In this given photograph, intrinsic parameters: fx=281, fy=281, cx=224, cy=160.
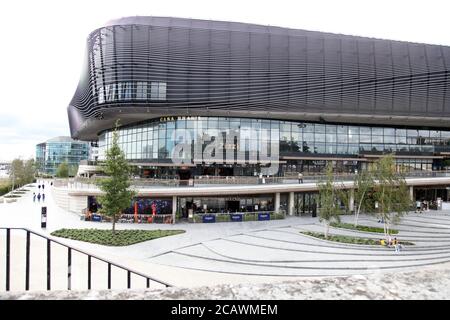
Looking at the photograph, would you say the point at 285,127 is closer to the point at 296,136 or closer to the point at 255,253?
the point at 296,136

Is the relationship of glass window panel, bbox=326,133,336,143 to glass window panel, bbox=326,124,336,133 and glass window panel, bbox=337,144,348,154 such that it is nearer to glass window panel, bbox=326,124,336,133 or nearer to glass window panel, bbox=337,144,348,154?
glass window panel, bbox=326,124,336,133

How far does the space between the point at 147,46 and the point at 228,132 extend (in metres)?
16.5

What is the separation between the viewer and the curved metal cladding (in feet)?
129

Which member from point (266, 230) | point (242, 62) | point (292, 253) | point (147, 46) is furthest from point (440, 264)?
point (147, 46)

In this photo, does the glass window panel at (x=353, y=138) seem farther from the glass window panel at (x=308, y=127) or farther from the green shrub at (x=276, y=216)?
the green shrub at (x=276, y=216)

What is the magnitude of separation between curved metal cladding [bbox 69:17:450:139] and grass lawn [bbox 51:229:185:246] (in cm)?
2199

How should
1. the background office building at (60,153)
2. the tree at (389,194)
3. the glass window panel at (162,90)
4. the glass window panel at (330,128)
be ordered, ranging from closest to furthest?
the tree at (389,194) < the glass window panel at (162,90) < the glass window panel at (330,128) < the background office building at (60,153)

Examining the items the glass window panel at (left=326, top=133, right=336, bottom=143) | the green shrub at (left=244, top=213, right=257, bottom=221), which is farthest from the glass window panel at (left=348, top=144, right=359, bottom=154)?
the green shrub at (left=244, top=213, right=257, bottom=221)

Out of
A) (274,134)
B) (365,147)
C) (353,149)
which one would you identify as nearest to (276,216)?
(274,134)

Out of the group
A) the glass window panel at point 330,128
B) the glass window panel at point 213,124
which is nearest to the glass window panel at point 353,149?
the glass window panel at point 330,128

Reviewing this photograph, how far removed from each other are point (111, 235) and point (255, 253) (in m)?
10.8

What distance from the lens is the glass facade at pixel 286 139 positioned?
42.1 meters

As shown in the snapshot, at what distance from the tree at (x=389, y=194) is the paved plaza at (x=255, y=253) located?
7.31 feet

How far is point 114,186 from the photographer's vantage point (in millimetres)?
21156
